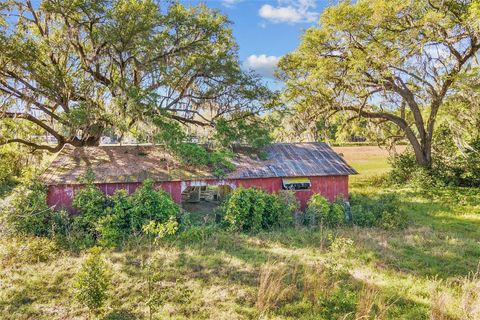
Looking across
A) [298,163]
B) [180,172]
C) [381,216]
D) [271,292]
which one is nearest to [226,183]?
[180,172]

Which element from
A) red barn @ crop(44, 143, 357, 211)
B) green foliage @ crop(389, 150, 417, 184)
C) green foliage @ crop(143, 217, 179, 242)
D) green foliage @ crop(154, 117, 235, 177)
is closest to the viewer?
green foliage @ crop(143, 217, 179, 242)

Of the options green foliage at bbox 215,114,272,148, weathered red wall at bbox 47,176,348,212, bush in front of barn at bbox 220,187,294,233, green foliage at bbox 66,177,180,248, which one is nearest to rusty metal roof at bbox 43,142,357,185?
weathered red wall at bbox 47,176,348,212

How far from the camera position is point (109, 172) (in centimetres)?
1388

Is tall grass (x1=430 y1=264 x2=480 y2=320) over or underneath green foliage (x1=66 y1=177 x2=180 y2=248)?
underneath

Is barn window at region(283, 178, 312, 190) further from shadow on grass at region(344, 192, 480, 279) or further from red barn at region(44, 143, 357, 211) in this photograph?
shadow on grass at region(344, 192, 480, 279)

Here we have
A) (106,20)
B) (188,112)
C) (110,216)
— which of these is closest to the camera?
(110,216)

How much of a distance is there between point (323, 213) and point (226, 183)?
14.3 feet

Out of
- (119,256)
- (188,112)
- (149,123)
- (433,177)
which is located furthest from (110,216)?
(433,177)

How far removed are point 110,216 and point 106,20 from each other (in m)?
8.55

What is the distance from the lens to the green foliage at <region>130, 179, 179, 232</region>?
11.9 m

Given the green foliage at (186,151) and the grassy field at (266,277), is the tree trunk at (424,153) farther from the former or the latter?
the green foliage at (186,151)

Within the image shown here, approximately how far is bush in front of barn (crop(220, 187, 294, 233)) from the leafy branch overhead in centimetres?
527

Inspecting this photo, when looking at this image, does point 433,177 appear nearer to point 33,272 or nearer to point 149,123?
point 149,123

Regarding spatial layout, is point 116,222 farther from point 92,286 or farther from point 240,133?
point 240,133
